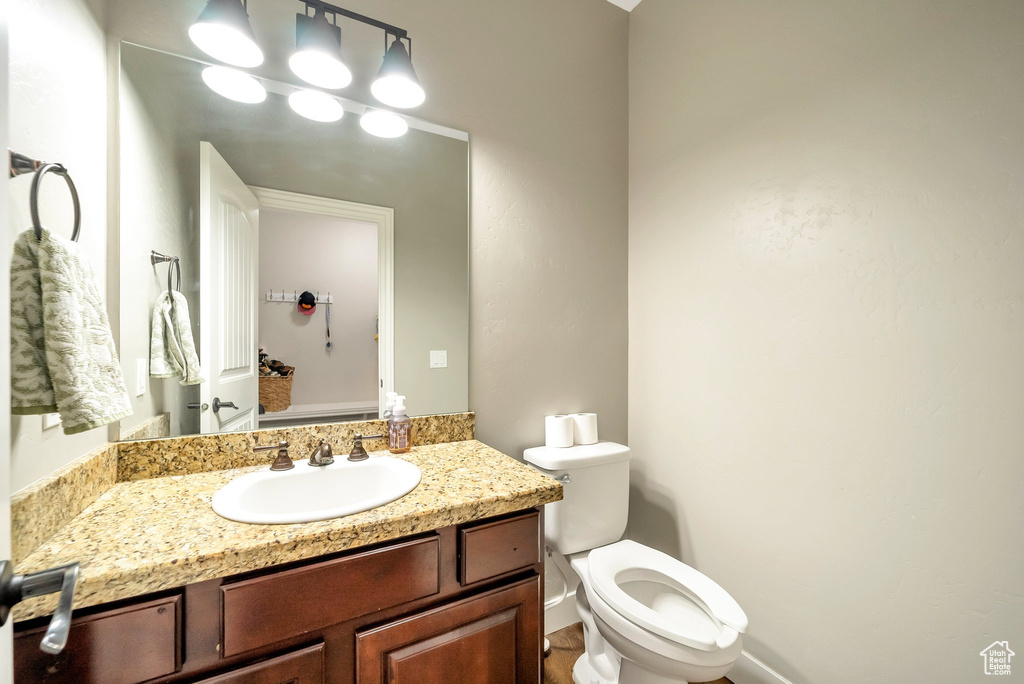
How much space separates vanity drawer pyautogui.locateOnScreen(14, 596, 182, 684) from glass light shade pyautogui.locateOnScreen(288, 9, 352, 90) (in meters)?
1.36

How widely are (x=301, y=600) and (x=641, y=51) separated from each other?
2.34 m

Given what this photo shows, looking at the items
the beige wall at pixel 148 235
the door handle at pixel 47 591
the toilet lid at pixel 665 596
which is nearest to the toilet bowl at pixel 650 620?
the toilet lid at pixel 665 596

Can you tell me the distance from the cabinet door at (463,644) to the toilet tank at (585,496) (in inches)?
18.3

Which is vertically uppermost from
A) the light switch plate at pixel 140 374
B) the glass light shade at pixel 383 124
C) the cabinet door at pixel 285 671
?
the glass light shade at pixel 383 124

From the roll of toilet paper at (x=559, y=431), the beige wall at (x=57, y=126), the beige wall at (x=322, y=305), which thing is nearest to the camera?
the beige wall at (x=57, y=126)

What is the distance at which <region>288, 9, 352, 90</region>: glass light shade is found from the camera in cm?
120

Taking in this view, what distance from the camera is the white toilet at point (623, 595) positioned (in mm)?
1119

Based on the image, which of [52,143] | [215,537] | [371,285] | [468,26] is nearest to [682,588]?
[215,537]

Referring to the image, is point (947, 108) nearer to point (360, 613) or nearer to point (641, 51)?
point (641, 51)

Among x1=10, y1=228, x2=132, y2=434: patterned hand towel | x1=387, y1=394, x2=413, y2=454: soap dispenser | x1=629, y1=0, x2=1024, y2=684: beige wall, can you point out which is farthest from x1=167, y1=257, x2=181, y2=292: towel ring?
x1=629, y1=0, x2=1024, y2=684: beige wall

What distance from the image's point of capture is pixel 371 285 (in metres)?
1.44

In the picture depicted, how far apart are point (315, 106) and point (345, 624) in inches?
56.5

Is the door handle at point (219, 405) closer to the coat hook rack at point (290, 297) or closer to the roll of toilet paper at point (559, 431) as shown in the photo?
the coat hook rack at point (290, 297)

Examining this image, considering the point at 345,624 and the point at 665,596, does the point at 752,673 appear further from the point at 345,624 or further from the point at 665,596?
the point at 345,624
